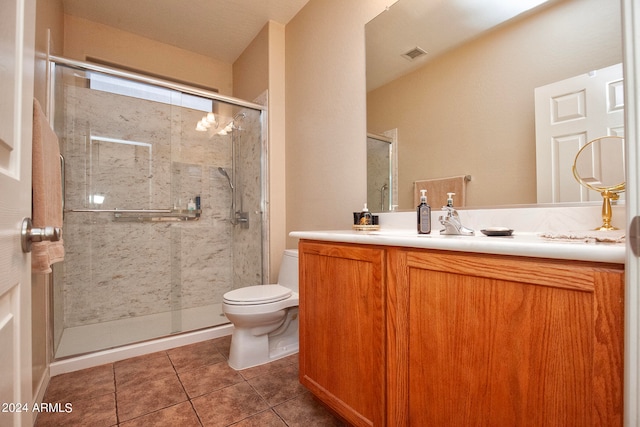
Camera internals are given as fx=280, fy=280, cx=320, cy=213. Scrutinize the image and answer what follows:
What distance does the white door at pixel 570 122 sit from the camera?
0.90 m

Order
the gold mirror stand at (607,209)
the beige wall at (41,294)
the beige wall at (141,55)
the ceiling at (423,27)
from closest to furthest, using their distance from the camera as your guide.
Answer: the gold mirror stand at (607,209) → the ceiling at (423,27) → the beige wall at (41,294) → the beige wall at (141,55)

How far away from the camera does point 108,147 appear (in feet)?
7.93

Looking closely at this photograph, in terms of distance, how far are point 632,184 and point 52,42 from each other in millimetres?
2810

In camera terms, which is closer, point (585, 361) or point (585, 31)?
point (585, 361)

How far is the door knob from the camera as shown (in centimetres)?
56

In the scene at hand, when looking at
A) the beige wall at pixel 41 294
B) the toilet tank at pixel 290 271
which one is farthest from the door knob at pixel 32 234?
the toilet tank at pixel 290 271

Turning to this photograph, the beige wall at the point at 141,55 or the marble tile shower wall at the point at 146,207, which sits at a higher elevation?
the beige wall at the point at 141,55

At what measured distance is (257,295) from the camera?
1.76 m

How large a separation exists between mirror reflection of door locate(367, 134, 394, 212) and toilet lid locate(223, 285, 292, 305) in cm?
80

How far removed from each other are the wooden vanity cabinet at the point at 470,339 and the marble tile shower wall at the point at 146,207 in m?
1.67

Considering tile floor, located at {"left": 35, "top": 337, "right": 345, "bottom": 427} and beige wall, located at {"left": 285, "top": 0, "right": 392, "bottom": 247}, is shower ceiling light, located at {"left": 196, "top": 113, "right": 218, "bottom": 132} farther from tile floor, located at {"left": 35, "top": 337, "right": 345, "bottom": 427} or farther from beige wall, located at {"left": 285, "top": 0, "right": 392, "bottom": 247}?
tile floor, located at {"left": 35, "top": 337, "right": 345, "bottom": 427}

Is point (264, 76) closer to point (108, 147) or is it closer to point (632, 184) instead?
point (108, 147)

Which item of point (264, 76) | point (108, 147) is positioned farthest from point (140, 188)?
point (264, 76)

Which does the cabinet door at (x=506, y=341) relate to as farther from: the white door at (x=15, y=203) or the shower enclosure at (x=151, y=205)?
the shower enclosure at (x=151, y=205)
